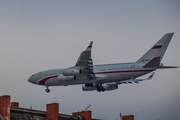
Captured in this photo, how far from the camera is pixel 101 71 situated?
7281cm

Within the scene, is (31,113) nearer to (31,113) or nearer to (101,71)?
(31,113)

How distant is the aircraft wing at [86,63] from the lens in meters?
67.4

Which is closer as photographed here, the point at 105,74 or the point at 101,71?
the point at 105,74

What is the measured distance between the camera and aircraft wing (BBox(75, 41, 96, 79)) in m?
67.4

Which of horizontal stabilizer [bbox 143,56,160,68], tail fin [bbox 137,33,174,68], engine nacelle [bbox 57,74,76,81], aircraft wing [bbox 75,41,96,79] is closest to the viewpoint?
horizontal stabilizer [bbox 143,56,160,68]

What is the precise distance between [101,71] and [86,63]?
352 cm

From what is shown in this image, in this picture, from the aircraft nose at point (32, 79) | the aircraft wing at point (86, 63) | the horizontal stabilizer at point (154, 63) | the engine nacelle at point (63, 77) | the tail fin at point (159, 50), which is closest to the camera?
the horizontal stabilizer at point (154, 63)

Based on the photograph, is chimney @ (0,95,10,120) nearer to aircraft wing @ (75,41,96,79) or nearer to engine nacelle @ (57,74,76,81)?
aircraft wing @ (75,41,96,79)

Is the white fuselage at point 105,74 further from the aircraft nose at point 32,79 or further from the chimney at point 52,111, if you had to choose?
the chimney at point 52,111

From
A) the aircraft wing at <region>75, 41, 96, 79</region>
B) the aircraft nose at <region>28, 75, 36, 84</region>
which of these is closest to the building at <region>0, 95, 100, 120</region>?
the aircraft wing at <region>75, 41, 96, 79</region>

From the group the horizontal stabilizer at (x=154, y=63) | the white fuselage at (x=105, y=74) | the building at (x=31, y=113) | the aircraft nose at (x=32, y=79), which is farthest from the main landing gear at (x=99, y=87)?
the building at (x=31, y=113)

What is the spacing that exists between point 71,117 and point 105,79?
14028 millimetres

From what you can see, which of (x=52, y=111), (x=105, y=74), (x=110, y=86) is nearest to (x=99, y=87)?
(x=105, y=74)

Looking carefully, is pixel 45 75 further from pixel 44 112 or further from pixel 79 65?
pixel 44 112
